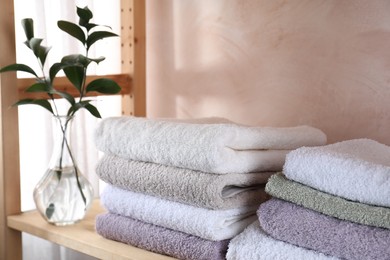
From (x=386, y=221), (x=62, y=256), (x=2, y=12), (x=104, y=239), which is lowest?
(x=62, y=256)

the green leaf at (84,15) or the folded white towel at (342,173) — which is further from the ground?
the green leaf at (84,15)

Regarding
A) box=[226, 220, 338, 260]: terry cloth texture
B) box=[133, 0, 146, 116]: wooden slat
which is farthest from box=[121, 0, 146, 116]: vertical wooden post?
box=[226, 220, 338, 260]: terry cloth texture

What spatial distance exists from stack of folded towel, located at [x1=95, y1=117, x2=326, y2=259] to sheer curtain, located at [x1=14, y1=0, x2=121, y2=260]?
22cm

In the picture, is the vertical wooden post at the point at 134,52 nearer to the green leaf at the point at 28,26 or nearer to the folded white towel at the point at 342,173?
the green leaf at the point at 28,26

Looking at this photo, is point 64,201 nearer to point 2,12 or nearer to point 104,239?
point 104,239

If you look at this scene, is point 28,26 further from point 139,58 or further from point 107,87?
point 139,58

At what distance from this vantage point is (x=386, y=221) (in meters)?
0.68

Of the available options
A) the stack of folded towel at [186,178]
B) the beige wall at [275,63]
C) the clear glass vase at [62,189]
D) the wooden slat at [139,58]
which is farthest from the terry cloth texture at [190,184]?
the wooden slat at [139,58]

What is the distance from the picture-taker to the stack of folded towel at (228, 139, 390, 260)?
696 mm

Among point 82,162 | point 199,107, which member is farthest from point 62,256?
point 199,107

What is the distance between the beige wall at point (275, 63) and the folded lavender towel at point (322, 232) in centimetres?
31

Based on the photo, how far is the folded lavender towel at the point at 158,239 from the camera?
843 millimetres

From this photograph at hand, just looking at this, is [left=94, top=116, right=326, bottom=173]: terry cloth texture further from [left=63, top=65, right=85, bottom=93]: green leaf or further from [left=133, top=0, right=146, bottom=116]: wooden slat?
[left=133, top=0, right=146, bottom=116]: wooden slat

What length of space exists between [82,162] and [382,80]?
66 cm
